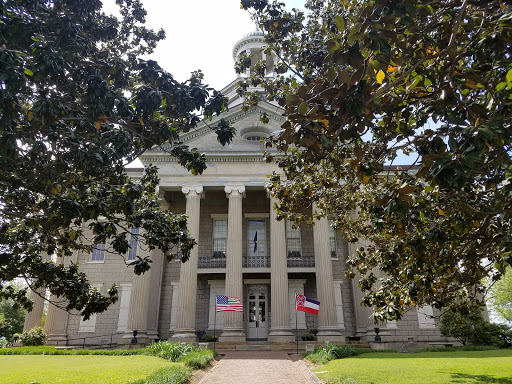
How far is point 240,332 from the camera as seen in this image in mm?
18906

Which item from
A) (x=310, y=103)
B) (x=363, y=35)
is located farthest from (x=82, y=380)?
(x=363, y=35)

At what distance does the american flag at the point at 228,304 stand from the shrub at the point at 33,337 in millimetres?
10691

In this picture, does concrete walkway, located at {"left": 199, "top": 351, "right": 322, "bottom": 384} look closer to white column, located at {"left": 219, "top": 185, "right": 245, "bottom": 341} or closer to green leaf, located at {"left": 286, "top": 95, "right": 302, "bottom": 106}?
white column, located at {"left": 219, "top": 185, "right": 245, "bottom": 341}

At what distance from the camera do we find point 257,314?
2273cm

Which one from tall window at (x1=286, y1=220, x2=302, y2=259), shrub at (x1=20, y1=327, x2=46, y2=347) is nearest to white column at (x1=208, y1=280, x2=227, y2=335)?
tall window at (x1=286, y1=220, x2=302, y2=259)

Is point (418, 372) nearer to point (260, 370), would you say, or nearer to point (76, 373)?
point (260, 370)

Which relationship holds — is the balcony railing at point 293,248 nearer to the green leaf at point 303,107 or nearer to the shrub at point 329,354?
the shrub at point 329,354

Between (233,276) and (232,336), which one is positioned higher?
(233,276)

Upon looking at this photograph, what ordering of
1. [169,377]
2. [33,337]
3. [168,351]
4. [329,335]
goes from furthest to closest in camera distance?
[33,337]
[329,335]
[168,351]
[169,377]

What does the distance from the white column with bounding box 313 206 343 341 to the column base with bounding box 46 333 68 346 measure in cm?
1405

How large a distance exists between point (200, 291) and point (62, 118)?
18.0 metres

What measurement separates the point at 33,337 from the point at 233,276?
1117cm

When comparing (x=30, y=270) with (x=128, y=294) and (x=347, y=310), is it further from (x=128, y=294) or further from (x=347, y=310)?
(x=347, y=310)

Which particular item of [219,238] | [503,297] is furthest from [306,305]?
[503,297]
